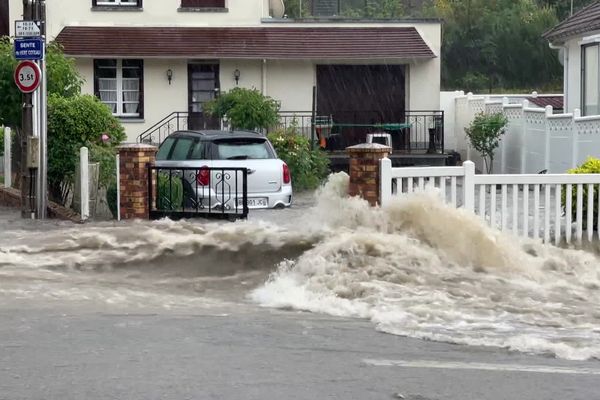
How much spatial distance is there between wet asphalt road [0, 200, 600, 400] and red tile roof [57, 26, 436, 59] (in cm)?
2073

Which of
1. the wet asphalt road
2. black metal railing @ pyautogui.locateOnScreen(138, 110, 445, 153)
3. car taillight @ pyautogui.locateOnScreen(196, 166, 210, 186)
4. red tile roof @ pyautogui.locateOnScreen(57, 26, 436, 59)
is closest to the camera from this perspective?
the wet asphalt road

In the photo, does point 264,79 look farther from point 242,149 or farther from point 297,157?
point 242,149

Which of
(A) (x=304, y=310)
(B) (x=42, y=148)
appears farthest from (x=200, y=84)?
(A) (x=304, y=310)

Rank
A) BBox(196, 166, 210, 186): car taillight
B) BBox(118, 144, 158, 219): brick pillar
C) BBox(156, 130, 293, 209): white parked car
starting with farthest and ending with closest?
BBox(156, 130, 293, 209): white parked car → BBox(196, 166, 210, 186): car taillight → BBox(118, 144, 158, 219): brick pillar

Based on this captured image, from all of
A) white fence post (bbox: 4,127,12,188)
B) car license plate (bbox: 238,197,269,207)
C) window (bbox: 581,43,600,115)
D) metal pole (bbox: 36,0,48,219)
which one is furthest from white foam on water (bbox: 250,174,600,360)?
window (bbox: 581,43,600,115)

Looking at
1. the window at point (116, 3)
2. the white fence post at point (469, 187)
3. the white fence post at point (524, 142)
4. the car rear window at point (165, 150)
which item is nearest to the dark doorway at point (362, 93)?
the window at point (116, 3)

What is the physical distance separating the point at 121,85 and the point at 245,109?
5.25 m

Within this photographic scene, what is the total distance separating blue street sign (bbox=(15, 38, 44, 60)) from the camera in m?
17.9

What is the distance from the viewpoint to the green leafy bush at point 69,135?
1981cm

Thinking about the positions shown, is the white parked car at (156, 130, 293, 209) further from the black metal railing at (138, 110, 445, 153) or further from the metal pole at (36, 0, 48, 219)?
the black metal railing at (138, 110, 445, 153)

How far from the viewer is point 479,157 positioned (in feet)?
99.8

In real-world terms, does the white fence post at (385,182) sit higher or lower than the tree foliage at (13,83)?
lower

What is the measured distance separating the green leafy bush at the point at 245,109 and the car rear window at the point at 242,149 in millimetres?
8877

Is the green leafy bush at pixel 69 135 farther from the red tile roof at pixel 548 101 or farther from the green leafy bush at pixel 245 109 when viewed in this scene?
the red tile roof at pixel 548 101
